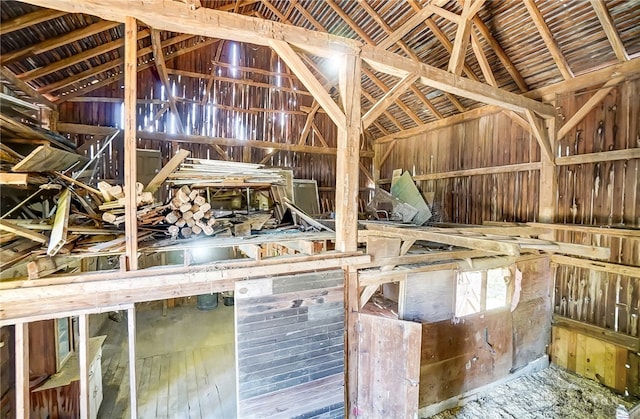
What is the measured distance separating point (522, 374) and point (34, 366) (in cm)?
692

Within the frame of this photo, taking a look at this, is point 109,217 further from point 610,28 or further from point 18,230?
point 610,28

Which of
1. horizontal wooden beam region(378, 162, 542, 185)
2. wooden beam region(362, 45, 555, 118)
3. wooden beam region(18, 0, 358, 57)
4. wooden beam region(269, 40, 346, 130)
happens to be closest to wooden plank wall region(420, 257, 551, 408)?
horizontal wooden beam region(378, 162, 542, 185)

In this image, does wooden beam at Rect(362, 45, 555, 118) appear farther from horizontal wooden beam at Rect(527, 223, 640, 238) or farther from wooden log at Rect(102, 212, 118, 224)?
wooden log at Rect(102, 212, 118, 224)

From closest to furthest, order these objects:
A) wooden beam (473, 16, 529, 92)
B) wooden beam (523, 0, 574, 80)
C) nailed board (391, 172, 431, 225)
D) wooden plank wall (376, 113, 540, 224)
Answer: wooden beam (523, 0, 574, 80) → wooden beam (473, 16, 529, 92) → wooden plank wall (376, 113, 540, 224) → nailed board (391, 172, 431, 225)

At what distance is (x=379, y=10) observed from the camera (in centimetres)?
567

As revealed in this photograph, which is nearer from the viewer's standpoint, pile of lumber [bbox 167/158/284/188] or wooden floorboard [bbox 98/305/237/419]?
pile of lumber [bbox 167/158/284/188]

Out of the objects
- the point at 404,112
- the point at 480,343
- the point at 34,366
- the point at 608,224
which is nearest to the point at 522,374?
the point at 480,343

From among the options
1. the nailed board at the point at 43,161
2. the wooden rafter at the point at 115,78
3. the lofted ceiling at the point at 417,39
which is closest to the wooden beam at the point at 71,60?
the lofted ceiling at the point at 417,39

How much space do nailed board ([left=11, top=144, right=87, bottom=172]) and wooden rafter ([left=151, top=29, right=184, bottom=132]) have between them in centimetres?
396

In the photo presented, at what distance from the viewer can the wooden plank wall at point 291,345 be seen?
2.93 meters

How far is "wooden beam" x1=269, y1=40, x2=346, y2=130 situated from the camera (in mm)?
3039

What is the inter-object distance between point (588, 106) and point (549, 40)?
1229 millimetres

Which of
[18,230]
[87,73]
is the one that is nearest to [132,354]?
[18,230]

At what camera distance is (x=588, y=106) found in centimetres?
469
